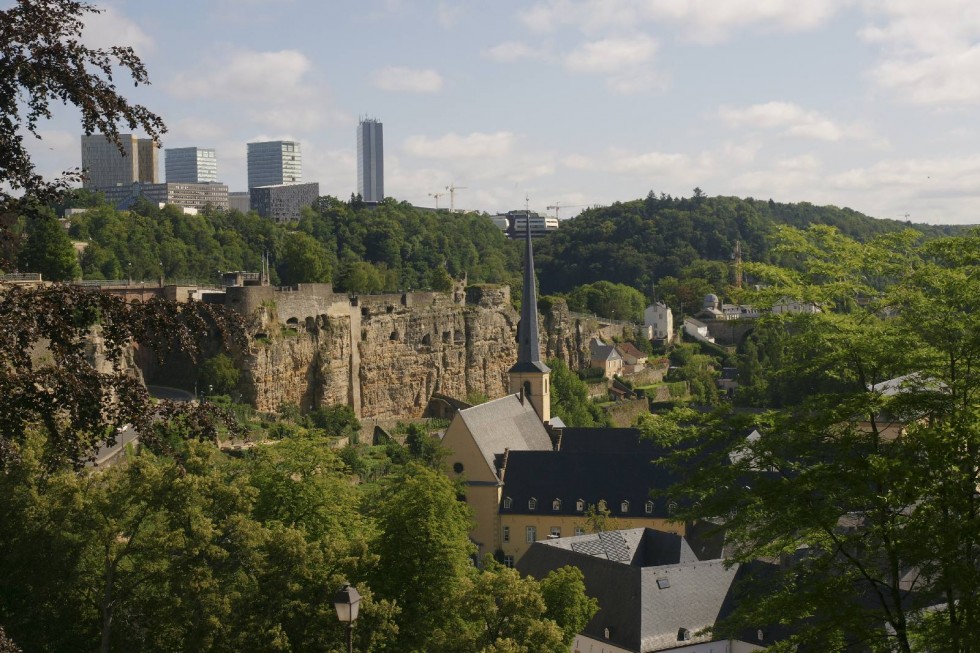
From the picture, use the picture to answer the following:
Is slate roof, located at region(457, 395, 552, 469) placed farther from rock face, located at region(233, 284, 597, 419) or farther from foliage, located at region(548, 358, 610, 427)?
foliage, located at region(548, 358, 610, 427)

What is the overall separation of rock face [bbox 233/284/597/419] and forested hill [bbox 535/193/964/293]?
48.1m

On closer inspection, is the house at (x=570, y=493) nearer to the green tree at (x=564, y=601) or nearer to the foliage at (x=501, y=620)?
the green tree at (x=564, y=601)

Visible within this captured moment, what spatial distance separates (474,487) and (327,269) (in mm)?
33568

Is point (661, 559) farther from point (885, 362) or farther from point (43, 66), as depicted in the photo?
point (43, 66)

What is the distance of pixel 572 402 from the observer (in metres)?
73.8

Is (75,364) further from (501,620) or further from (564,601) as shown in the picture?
(564,601)

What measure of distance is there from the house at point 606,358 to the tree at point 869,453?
75519 millimetres

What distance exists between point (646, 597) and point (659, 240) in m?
110

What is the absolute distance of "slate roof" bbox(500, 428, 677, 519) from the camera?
47469 millimetres

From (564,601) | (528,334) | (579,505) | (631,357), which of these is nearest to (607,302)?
(631,357)

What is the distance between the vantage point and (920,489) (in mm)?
12094

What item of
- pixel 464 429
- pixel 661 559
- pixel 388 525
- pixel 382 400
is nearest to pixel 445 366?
pixel 382 400

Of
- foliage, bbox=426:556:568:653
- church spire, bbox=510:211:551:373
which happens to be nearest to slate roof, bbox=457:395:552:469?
church spire, bbox=510:211:551:373

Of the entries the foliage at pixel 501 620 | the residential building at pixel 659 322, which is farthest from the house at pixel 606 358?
the foliage at pixel 501 620
